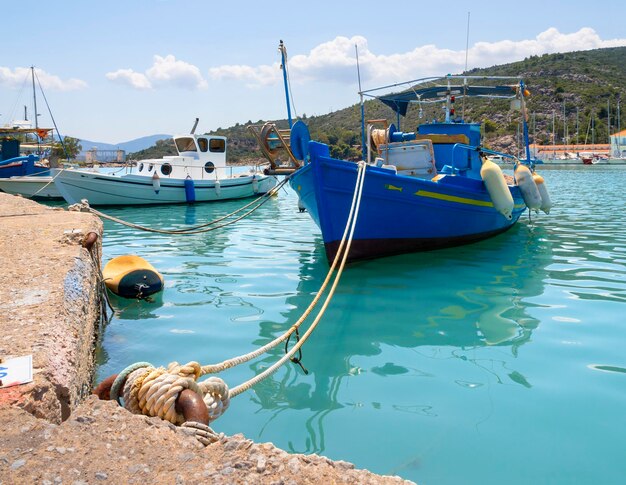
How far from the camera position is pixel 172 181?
21.2 meters

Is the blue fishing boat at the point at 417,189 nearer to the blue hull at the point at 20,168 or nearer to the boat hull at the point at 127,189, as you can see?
the boat hull at the point at 127,189

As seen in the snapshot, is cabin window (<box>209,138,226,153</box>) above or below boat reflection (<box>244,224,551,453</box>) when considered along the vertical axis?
above

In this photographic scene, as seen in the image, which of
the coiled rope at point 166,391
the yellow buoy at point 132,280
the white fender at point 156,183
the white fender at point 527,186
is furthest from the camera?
the white fender at point 156,183

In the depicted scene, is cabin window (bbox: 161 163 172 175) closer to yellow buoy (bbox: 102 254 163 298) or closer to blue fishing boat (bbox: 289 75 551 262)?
blue fishing boat (bbox: 289 75 551 262)

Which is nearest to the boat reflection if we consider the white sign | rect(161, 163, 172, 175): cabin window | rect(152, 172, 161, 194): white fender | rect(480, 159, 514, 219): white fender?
rect(480, 159, 514, 219): white fender

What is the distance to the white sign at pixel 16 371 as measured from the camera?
2.53 meters

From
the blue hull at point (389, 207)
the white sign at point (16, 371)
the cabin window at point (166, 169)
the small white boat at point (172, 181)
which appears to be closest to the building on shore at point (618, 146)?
the small white boat at point (172, 181)

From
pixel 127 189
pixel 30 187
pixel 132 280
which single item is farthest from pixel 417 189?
pixel 30 187

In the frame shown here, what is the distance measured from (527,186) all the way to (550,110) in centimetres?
7717

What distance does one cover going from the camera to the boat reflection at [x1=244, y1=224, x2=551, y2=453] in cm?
440

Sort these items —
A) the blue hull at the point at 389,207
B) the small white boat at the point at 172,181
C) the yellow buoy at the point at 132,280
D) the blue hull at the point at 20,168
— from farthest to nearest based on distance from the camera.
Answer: the blue hull at the point at 20,168 → the small white boat at the point at 172,181 → the blue hull at the point at 389,207 → the yellow buoy at the point at 132,280

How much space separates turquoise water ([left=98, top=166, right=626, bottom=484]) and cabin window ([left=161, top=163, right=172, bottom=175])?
12.2 m

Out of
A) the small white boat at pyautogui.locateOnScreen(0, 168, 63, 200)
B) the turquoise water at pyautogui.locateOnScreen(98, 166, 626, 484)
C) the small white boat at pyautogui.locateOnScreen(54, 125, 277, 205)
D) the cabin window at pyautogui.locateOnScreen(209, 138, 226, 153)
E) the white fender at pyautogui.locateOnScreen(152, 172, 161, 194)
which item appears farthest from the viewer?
the cabin window at pyautogui.locateOnScreen(209, 138, 226, 153)

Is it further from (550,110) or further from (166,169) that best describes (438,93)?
(550,110)
